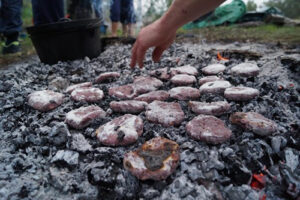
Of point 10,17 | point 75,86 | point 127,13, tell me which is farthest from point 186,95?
point 127,13

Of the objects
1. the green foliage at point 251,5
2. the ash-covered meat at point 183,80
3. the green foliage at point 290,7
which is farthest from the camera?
the green foliage at point 290,7

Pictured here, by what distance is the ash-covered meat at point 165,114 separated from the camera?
132 centimetres

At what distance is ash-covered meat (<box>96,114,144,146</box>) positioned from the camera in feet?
3.81

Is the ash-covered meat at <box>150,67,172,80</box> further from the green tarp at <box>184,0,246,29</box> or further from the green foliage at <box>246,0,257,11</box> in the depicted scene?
the green foliage at <box>246,0,257,11</box>

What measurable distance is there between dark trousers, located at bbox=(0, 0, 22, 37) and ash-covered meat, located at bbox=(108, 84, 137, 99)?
3163 mm

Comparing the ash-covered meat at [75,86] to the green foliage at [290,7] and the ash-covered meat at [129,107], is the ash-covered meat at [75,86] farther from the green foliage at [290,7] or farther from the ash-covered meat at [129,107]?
the green foliage at [290,7]

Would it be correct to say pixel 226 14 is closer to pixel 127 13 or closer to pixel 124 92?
pixel 127 13

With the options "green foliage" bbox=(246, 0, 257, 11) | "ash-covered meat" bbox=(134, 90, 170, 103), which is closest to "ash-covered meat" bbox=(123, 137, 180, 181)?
"ash-covered meat" bbox=(134, 90, 170, 103)

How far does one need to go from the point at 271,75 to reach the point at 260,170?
1.25 metres

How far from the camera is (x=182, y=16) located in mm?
1138

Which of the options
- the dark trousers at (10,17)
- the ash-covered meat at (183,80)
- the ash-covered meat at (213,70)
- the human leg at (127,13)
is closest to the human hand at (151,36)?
the ash-covered meat at (183,80)

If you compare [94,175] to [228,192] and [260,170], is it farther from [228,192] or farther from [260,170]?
[260,170]

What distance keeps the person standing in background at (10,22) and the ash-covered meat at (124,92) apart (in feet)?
10.3

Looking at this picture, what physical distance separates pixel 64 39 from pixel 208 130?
7.62 ft
